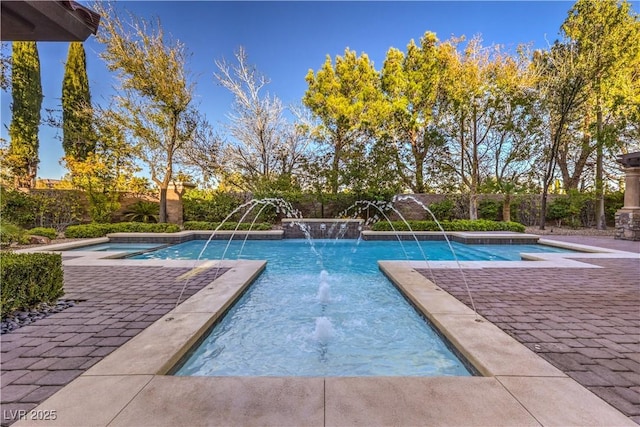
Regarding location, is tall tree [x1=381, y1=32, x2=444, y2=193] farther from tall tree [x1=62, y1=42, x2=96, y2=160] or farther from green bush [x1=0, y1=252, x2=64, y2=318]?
green bush [x1=0, y1=252, x2=64, y2=318]

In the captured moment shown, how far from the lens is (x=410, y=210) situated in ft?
52.7

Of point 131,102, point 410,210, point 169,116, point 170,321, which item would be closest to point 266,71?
point 169,116

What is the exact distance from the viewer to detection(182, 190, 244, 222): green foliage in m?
14.6

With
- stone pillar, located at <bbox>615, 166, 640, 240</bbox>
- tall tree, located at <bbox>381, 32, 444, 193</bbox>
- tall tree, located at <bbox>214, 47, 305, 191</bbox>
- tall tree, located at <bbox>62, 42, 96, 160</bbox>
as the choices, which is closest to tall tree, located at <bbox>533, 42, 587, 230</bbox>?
stone pillar, located at <bbox>615, 166, 640, 240</bbox>

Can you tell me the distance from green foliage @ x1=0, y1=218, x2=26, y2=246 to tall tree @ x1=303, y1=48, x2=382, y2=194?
11.0 meters

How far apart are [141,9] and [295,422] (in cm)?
1535

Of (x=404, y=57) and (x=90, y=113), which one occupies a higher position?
(x=404, y=57)

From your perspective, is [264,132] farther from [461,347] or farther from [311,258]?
[461,347]

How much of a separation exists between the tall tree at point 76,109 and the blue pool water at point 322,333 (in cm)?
1265

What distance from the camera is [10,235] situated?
8070mm

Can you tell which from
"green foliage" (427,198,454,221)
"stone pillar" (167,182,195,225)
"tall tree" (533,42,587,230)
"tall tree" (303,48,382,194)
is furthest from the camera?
"tall tree" (303,48,382,194)

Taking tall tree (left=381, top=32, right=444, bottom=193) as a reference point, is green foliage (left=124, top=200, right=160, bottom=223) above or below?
below

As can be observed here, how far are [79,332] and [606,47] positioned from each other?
60.0 ft

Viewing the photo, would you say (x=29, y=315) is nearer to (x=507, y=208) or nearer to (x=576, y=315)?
(x=576, y=315)
